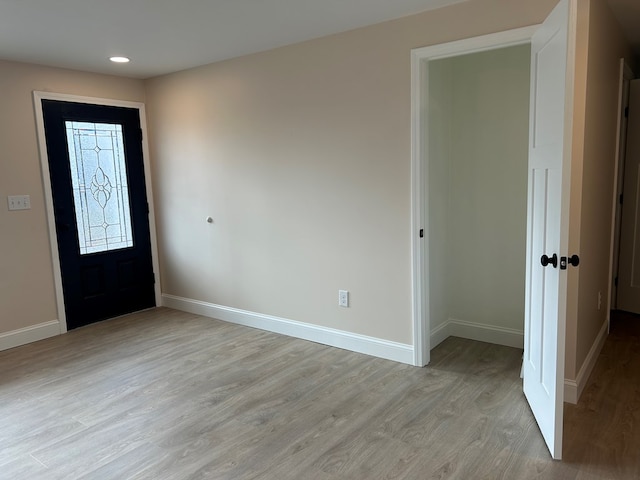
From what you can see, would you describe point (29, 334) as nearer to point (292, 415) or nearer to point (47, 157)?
point (47, 157)

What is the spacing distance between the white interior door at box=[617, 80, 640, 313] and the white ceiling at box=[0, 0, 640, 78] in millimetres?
650

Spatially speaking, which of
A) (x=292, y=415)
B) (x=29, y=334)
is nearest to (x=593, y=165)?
(x=292, y=415)

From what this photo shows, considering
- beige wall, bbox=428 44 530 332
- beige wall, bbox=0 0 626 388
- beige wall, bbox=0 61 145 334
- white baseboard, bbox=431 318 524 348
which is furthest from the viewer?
beige wall, bbox=0 61 145 334

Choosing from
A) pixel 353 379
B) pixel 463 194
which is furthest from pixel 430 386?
pixel 463 194

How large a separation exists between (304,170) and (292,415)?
1852 millimetres

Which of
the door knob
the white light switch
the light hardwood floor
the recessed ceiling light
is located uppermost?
the recessed ceiling light

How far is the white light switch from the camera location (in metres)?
3.80

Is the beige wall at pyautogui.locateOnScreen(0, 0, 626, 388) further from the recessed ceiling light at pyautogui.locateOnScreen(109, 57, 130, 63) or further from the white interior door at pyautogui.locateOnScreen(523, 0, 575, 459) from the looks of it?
the recessed ceiling light at pyautogui.locateOnScreen(109, 57, 130, 63)

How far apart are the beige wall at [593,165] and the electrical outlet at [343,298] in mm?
1527

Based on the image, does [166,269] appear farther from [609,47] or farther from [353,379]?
[609,47]

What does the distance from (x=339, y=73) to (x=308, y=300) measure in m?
1.78

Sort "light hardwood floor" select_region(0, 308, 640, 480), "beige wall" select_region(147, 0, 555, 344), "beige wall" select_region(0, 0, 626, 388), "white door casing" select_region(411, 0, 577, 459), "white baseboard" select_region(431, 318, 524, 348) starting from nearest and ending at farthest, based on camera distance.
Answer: "white door casing" select_region(411, 0, 577, 459)
"light hardwood floor" select_region(0, 308, 640, 480)
"beige wall" select_region(0, 0, 626, 388)
"beige wall" select_region(147, 0, 555, 344)
"white baseboard" select_region(431, 318, 524, 348)

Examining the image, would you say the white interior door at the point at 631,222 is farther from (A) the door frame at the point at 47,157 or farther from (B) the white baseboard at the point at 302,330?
(A) the door frame at the point at 47,157

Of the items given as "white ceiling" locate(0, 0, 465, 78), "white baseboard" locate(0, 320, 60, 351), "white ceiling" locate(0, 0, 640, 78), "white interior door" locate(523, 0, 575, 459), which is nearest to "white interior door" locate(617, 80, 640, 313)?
"white ceiling" locate(0, 0, 640, 78)
